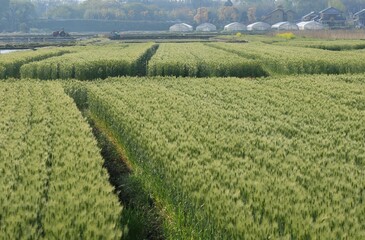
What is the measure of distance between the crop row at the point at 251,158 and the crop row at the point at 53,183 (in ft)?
3.30

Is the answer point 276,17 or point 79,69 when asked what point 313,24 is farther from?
point 79,69

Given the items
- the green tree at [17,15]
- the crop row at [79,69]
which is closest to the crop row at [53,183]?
the crop row at [79,69]

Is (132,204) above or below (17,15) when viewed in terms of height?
below

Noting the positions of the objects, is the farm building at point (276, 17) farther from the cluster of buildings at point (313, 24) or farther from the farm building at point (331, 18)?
the farm building at point (331, 18)

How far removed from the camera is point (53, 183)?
5.93 meters

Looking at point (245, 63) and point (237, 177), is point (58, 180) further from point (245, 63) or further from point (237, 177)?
point (245, 63)

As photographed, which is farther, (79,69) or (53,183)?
(79,69)

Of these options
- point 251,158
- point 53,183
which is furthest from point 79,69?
point 53,183

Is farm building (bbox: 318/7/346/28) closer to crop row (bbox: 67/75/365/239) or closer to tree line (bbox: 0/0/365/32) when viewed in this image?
tree line (bbox: 0/0/365/32)

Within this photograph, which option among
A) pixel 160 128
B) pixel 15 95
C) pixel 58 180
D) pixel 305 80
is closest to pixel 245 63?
pixel 305 80

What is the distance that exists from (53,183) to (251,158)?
3068 mm

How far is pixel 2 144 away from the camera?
25.7ft

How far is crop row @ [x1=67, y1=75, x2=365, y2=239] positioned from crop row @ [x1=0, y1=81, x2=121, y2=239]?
1.00 m

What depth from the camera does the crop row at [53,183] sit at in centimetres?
463
